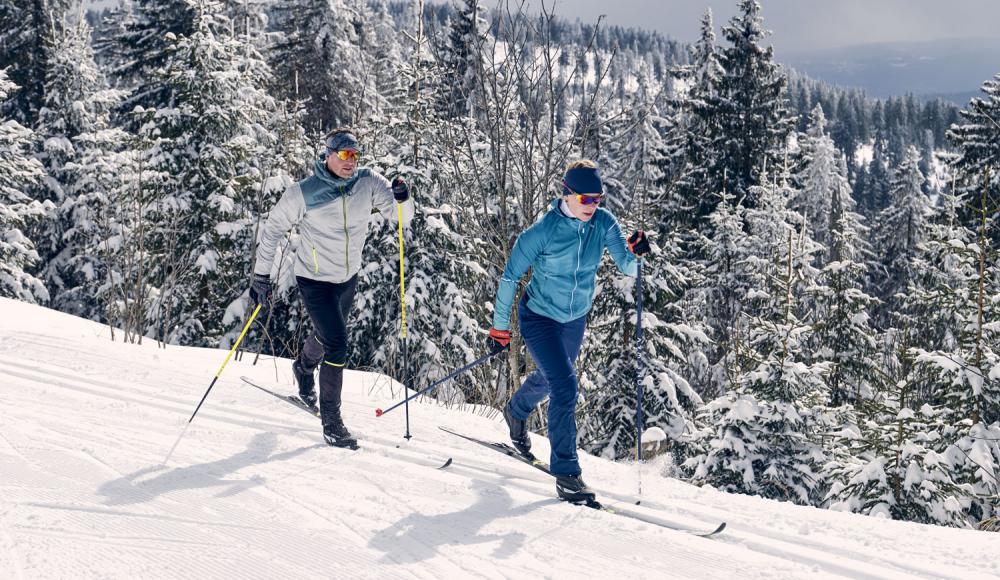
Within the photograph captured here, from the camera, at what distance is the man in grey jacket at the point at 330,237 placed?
4.85 meters

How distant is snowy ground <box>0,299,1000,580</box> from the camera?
3.35 m

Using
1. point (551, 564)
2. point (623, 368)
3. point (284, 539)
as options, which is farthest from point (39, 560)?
point (623, 368)

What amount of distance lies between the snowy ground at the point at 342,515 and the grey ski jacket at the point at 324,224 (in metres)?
1.26

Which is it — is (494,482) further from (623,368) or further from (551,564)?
(623,368)

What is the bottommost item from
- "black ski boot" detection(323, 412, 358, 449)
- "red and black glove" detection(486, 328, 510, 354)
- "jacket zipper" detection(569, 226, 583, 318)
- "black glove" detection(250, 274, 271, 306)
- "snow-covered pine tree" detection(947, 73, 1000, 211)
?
"black ski boot" detection(323, 412, 358, 449)

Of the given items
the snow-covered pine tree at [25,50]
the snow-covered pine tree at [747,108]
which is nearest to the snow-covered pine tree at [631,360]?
the snow-covered pine tree at [747,108]

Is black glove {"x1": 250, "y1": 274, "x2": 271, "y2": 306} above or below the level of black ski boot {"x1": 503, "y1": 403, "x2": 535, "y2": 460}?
above

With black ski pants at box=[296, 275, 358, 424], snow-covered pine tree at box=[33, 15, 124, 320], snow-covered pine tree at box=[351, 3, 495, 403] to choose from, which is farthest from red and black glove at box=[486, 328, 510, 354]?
snow-covered pine tree at box=[33, 15, 124, 320]

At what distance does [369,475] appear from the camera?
4480 mm

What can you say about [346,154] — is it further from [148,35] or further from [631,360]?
[148,35]

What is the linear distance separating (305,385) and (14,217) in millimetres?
15956

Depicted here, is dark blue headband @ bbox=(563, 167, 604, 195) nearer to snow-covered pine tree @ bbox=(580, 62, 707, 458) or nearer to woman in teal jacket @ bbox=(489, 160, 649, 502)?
woman in teal jacket @ bbox=(489, 160, 649, 502)

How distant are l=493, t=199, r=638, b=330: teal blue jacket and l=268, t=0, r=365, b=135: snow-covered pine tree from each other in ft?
80.1

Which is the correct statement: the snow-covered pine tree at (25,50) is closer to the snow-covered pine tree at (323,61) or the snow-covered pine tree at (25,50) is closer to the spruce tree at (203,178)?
the snow-covered pine tree at (323,61)
